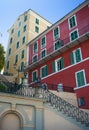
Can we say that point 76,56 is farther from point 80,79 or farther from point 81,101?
point 81,101

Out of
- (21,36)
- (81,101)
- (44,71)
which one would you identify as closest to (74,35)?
(44,71)

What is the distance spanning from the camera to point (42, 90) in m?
12.7

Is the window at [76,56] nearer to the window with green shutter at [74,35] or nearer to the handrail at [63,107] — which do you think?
the window with green shutter at [74,35]

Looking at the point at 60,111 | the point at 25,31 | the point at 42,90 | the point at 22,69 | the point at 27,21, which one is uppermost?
the point at 27,21

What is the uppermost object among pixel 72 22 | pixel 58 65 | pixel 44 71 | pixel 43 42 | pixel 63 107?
pixel 72 22

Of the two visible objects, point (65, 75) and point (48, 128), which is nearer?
point (48, 128)

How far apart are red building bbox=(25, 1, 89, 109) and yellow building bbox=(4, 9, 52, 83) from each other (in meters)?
4.15

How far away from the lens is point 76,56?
21.7 m

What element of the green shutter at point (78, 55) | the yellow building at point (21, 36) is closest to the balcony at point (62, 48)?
the green shutter at point (78, 55)

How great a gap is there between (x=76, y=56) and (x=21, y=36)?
678 inches

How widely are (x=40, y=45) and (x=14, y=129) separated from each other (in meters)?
20.0

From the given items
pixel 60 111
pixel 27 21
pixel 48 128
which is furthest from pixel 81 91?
pixel 27 21

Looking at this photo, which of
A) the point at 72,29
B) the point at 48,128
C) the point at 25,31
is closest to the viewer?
the point at 48,128

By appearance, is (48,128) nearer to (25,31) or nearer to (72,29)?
(72,29)
